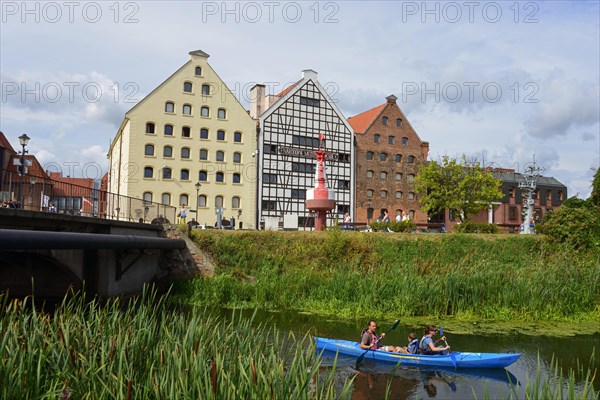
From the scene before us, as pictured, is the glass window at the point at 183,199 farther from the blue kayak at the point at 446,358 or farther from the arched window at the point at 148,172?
the blue kayak at the point at 446,358

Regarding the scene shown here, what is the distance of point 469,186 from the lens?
43.7 m

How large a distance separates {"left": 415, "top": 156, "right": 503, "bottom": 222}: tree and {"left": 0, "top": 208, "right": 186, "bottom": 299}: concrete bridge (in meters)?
24.9

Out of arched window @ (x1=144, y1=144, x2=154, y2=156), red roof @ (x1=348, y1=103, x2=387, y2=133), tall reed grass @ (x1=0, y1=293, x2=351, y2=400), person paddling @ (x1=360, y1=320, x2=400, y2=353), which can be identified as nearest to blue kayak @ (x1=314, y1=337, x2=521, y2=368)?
person paddling @ (x1=360, y1=320, x2=400, y2=353)

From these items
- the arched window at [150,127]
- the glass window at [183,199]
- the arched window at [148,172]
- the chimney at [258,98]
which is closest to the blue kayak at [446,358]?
the glass window at [183,199]

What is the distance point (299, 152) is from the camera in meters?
46.9

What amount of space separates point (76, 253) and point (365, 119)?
39406mm

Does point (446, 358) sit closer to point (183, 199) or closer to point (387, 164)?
point (183, 199)

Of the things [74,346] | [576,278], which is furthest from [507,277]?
[74,346]

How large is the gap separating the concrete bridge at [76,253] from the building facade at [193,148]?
18252 millimetres

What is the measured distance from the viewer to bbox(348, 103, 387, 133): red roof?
169 ft

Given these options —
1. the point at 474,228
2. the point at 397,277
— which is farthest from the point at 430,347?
the point at 474,228

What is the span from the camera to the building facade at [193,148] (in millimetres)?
42750

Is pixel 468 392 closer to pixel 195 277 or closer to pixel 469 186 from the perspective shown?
pixel 195 277

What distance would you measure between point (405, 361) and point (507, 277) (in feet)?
27.3
